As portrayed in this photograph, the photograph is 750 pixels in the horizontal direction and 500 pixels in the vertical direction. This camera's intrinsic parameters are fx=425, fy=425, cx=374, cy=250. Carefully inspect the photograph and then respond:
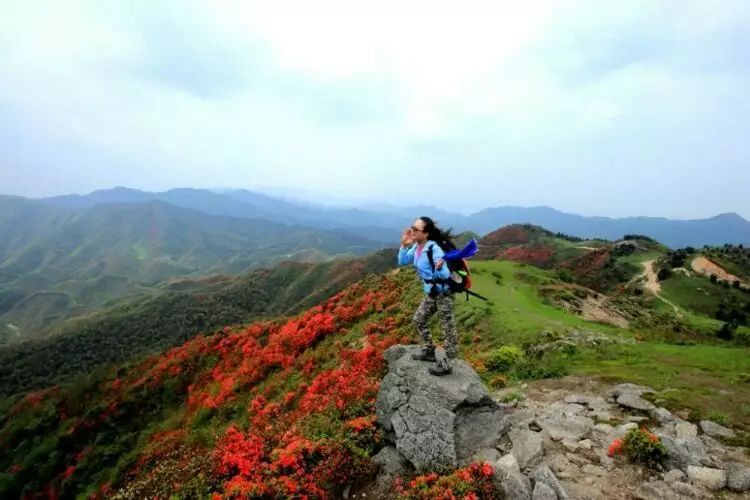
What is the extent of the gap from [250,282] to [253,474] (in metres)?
115

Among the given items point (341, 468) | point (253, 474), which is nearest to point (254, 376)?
point (253, 474)

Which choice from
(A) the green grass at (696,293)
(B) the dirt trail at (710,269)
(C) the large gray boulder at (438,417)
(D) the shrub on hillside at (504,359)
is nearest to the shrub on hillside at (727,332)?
(D) the shrub on hillside at (504,359)

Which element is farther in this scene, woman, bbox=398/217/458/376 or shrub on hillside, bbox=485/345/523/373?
shrub on hillside, bbox=485/345/523/373

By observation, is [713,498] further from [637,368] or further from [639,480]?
[637,368]

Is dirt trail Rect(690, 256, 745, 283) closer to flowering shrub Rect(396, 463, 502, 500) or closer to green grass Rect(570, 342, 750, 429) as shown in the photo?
green grass Rect(570, 342, 750, 429)

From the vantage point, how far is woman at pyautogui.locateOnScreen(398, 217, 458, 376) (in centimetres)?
908

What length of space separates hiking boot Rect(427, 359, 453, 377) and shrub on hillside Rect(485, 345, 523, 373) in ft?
17.2

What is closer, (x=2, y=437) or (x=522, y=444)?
(x=522, y=444)

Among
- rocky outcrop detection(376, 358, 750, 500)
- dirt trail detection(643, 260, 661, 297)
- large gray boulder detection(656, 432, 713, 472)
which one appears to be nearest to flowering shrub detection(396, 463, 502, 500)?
rocky outcrop detection(376, 358, 750, 500)

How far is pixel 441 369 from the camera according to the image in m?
9.41

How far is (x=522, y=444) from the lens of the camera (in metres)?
8.10

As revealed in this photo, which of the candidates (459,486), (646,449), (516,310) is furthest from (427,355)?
(516,310)

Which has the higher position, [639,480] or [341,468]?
[639,480]

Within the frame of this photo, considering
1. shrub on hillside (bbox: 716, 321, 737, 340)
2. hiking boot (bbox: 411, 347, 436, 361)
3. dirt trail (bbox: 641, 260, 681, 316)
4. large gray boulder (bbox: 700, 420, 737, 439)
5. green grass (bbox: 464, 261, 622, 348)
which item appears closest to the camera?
large gray boulder (bbox: 700, 420, 737, 439)
